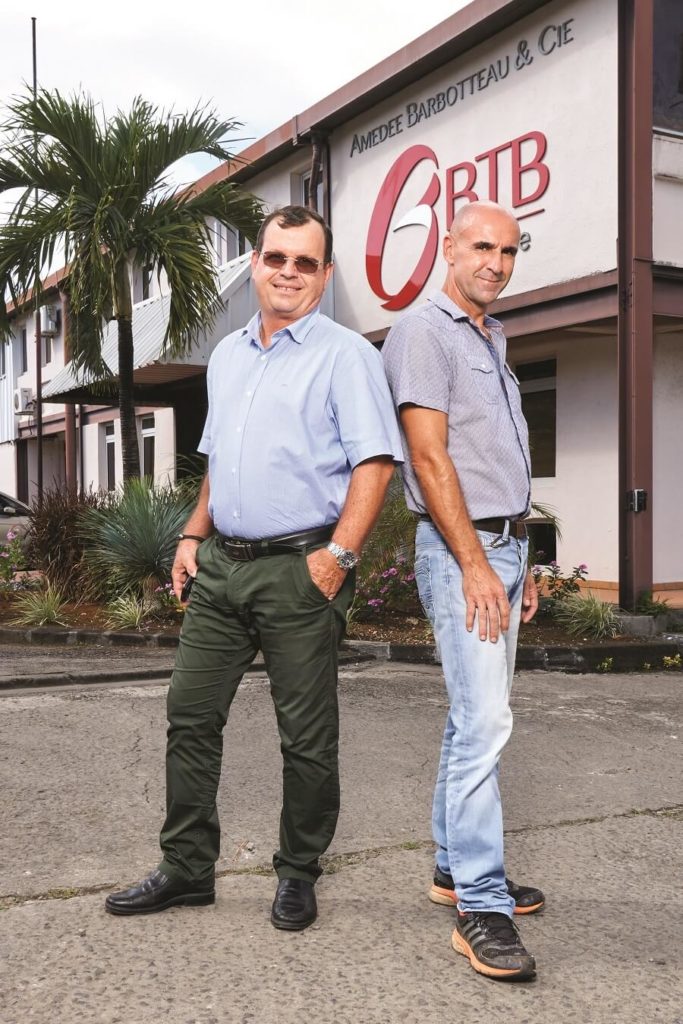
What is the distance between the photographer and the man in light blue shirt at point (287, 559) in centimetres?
319

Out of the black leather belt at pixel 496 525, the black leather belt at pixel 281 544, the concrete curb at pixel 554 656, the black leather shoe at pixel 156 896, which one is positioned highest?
the black leather belt at pixel 496 525

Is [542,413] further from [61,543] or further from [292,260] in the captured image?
[292,260]

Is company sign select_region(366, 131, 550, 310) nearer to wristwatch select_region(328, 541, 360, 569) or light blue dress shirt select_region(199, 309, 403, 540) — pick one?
light blue dress shirt select_region(199, 309, 403, 540)

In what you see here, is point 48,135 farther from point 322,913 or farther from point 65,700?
point 322,913

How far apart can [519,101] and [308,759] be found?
9.86 metres

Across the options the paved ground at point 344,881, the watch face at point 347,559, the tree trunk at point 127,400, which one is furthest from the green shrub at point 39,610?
the watch face at point 347,559

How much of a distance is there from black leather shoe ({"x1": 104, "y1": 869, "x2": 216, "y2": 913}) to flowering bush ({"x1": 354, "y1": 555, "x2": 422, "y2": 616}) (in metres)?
6.19

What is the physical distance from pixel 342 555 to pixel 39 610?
7.63m

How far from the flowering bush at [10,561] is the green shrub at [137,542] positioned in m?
1.11

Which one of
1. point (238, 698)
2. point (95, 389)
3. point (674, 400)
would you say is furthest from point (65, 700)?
point (95, 389)

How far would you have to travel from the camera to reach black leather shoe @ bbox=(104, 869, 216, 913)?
10.7ft

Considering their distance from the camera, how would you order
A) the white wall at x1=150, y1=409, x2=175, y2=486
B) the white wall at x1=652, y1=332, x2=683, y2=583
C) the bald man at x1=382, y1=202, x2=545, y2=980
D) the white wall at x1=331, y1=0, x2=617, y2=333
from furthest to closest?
the white wall at x1=150, y1=409, x2=175, y2=486
the white wall at x1=652, y1=332, x2=683, y2=583
the white wall at x1=331, y1=0, x2=617, y2=333
the bald man at x1=382, y1=202, x2=545, y2=980

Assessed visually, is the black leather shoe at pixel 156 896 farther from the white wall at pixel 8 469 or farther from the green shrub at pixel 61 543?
the white wall at pixel 8 469

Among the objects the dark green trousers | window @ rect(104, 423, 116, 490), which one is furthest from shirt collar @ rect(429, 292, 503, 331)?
window @ rect(104, 423, 116, 490)
